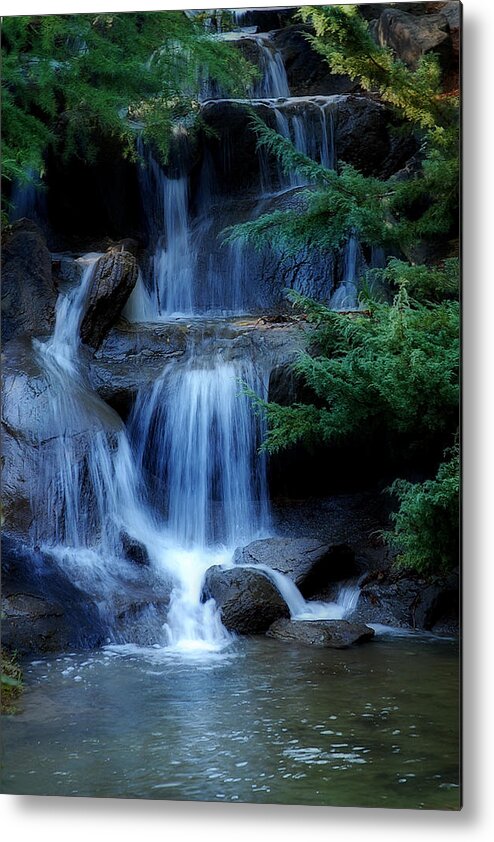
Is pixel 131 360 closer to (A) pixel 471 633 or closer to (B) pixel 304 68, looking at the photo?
(B) pixel 304 68

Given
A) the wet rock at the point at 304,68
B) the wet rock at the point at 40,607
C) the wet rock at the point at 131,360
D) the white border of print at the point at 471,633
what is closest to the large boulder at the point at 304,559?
the white border of print at the point at 471,633

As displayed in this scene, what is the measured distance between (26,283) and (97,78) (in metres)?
0.70

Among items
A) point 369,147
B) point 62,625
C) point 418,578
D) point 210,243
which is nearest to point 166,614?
point 62,625

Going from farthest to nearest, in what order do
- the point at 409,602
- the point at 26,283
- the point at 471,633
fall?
the point at 26,283
the point at 409,602
the point at 471,633

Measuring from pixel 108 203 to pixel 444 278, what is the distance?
3.65ft

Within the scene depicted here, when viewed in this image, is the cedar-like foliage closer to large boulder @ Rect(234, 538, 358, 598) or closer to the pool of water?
large boulder @ Rect(234, 538, 358, 598)

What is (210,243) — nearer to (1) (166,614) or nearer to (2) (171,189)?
(2) (171,189)

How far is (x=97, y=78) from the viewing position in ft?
11.6

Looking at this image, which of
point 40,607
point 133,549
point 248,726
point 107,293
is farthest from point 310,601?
point 107,293

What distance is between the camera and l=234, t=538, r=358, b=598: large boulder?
3322mm

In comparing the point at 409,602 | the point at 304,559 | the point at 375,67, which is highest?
the point at 375,67

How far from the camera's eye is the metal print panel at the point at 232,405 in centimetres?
320

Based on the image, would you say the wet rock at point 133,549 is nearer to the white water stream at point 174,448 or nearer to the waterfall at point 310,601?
the white water stream at point 174,448

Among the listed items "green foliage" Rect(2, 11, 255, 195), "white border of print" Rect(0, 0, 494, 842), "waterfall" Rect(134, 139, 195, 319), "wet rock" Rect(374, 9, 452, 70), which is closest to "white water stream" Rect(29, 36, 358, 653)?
"waterfall" Rect(134, 139, 195, 319)
